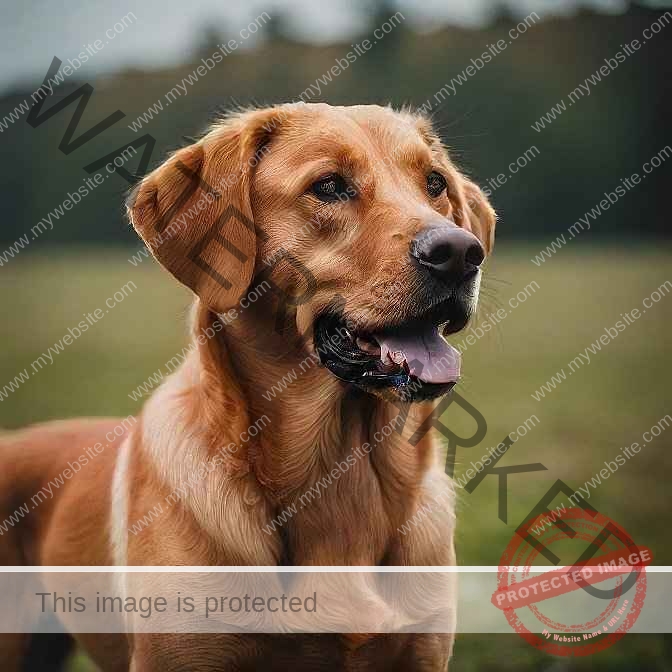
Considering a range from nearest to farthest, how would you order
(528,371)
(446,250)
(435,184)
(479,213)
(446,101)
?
(446,250)
(435,184)
(479,213)
(446,101)
(528,371)

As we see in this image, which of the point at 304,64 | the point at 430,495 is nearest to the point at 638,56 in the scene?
the point at 304,64

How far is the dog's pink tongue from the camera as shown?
68.3 inches

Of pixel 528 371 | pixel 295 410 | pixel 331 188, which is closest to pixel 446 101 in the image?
pixel 331 188

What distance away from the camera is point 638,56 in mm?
2805

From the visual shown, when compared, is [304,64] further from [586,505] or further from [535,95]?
[586,505]

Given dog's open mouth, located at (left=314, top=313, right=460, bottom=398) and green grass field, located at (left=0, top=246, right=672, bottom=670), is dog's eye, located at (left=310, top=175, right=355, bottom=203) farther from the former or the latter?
green grass field, located at (left=0, top=246, right=672, bottom=670)

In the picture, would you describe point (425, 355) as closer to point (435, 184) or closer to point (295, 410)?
point (295, 410)

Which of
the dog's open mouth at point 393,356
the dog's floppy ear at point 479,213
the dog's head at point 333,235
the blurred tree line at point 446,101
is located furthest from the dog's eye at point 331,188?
the blurred tree line at point 446,101

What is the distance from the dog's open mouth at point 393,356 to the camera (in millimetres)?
1730

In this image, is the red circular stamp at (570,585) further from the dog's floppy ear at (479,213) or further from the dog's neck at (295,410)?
the dog's floppy ear at (479,213)

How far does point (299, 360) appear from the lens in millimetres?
1890

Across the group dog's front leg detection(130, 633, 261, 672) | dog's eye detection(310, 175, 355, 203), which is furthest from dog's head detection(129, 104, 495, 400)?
dog's front leg detection(130, 633, 261, 672)

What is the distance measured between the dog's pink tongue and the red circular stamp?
100 centimetres

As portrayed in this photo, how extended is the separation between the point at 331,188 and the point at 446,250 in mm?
346
